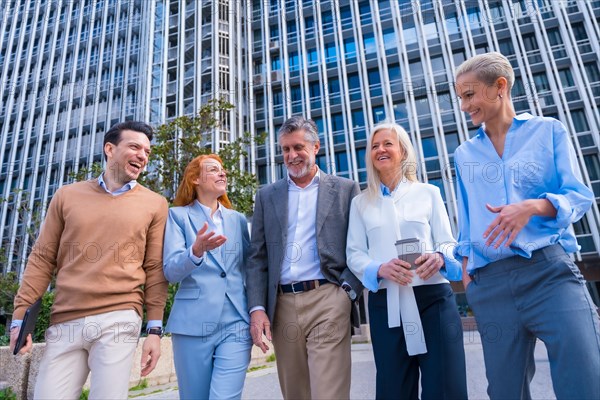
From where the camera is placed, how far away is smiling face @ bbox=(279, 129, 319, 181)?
3.00 meters

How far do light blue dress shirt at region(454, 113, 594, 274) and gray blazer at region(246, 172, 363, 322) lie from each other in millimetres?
882

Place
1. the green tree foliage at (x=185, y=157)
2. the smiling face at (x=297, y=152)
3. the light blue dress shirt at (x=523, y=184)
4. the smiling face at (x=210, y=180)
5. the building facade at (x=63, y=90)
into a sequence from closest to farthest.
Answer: the light blue dress shirt at (x=523, y=184)
the smiling face at (x=297, y=152)
the smiling face at (x=210, y=180)
the green tree foliage at (x=185, y=157)
the building facade at (x=63, y=90)

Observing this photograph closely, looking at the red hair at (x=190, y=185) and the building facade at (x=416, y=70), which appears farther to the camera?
the building facade at (x=416, y=70)

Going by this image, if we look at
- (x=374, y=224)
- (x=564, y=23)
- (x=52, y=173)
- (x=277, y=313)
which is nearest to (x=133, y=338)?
(x=277, y=313)

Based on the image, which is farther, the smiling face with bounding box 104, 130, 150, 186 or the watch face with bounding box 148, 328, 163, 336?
the smiling face with bounding box 104, 130, 150, 186

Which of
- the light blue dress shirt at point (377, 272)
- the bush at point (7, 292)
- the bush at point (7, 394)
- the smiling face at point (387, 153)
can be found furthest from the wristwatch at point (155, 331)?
the bush at point (7, 292)

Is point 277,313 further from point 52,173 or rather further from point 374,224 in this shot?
point 52,173

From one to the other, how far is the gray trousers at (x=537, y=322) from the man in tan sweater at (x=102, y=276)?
6.51 ft

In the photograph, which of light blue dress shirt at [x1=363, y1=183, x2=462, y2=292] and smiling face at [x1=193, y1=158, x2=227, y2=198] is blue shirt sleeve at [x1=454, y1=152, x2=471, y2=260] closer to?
light blue dress shirt at [x1=363, y1=183, x2=462, y2=292]

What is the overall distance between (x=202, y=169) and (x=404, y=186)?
1558 millimetres

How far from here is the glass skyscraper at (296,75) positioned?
2389 cm

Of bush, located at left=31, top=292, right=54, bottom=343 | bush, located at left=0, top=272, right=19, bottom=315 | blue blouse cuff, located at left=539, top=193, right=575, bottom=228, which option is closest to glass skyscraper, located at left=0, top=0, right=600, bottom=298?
bush, located at left=0, top=272, right=19, bottom=315

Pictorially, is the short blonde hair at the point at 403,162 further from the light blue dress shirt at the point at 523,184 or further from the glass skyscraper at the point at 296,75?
the glass skyscraper at the point at 296,75

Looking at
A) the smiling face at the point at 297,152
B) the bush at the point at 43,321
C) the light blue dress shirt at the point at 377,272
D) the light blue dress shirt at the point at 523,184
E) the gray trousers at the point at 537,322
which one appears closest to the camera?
the gray trousers at the point at 537,322
